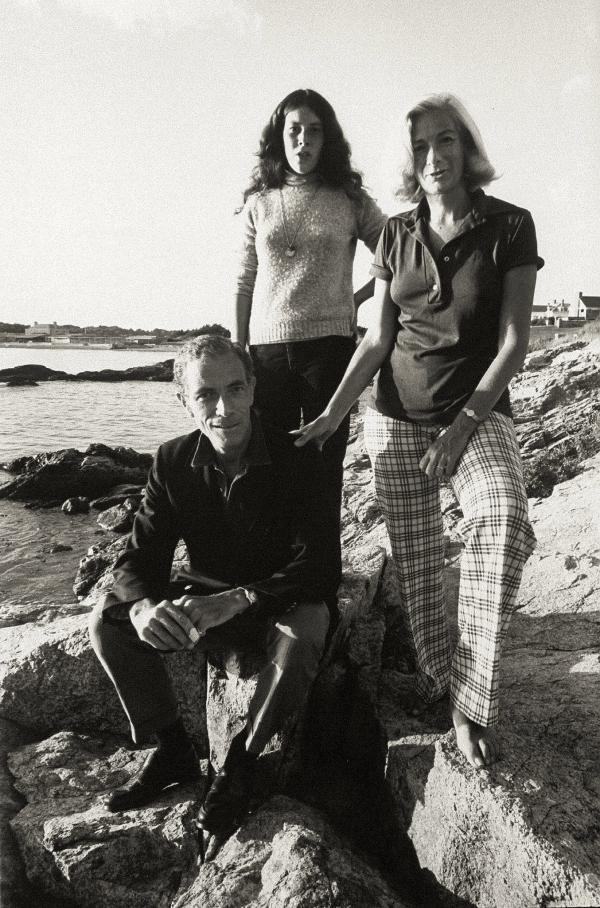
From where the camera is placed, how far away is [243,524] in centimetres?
307

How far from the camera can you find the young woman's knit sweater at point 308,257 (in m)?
3.69

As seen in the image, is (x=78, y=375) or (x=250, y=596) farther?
(x=78, y=375)

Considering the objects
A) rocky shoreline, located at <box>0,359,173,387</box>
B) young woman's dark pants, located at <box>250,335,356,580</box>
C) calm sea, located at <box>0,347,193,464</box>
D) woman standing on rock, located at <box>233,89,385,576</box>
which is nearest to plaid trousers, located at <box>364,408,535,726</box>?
young woman's dark pants, located at <box>250,335,356,580</box>

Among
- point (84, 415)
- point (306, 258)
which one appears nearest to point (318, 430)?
point (306, 258)

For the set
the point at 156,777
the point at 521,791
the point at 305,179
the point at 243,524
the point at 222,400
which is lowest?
the point at 156,777

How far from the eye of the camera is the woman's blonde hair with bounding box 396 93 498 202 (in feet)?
9.39

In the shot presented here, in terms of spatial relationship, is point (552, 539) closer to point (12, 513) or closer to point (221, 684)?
point (221, 684)

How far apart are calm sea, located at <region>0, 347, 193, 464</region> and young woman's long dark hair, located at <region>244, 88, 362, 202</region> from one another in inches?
529

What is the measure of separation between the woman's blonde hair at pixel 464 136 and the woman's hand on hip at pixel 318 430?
3.90 ft

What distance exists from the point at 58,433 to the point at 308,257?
20.1m

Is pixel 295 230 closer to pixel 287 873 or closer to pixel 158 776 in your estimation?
pixel 158 776

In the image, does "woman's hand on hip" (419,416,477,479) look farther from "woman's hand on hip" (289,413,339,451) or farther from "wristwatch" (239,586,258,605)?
"wristwatch" (239,586,258,605)

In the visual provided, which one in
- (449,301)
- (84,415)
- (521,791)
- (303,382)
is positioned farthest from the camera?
(84,415)

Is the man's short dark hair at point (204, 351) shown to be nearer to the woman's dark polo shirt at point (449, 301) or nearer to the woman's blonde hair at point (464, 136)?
the woman's dark polo shirt at point (449, 301)
